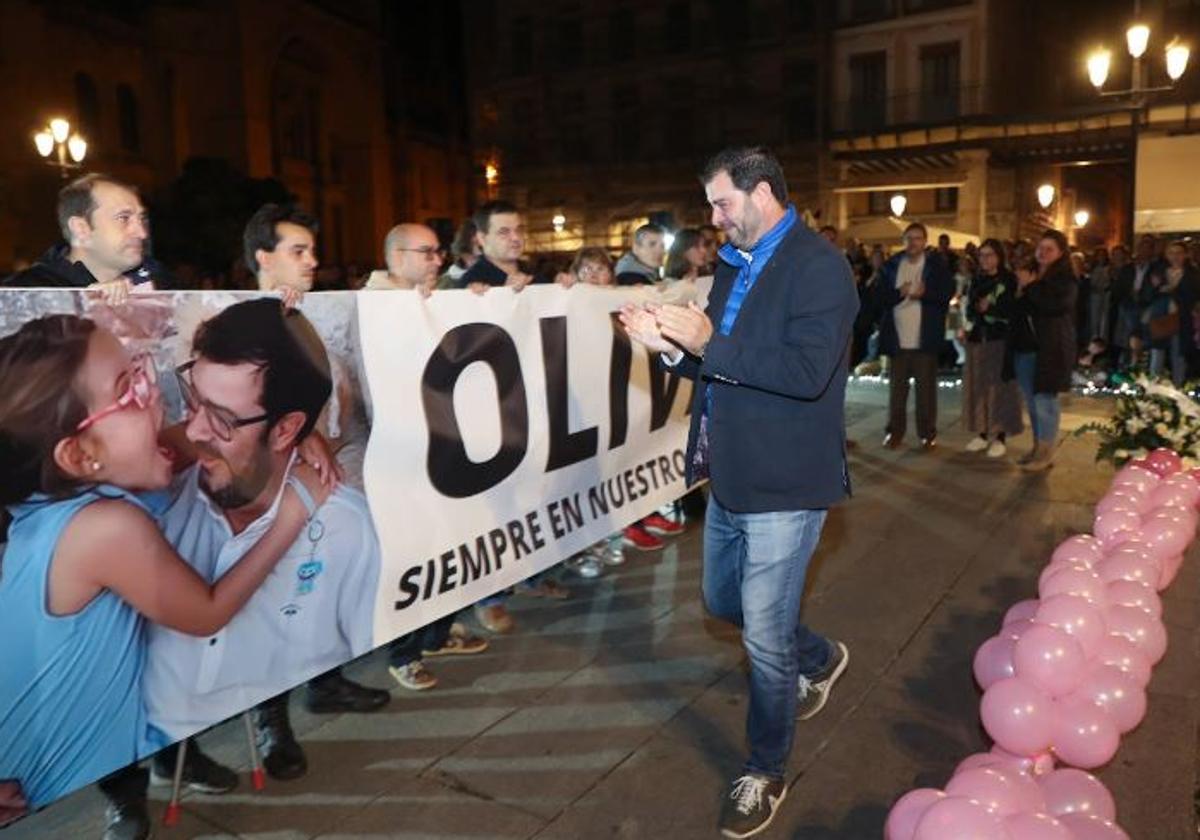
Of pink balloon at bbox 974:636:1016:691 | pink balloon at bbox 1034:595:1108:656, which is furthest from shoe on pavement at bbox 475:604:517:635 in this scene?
pink balloon at bbox 1034:595:1108:656

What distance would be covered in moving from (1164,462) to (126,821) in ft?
18.3

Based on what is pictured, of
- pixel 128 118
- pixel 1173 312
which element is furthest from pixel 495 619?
pixel 128 118

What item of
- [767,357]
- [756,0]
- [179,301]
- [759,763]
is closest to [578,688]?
[759,763]

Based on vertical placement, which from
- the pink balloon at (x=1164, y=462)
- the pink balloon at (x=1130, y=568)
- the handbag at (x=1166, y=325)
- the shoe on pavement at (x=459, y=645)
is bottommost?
the shoe on pavement at (x=459, y=645)

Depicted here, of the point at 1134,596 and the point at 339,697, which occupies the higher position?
the point at 1134,596

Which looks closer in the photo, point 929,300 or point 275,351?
point 275,351

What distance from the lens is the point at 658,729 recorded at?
11.7ft

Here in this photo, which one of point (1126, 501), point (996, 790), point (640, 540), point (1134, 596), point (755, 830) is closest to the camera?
point (996, 790)

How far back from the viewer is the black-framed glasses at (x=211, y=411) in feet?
9.53

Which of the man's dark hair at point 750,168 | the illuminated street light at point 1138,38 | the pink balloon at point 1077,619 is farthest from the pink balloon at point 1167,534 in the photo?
the illuminated street light at point 1138,38

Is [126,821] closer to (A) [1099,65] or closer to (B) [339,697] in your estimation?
(B) [339,697]

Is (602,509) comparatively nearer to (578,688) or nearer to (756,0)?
(578,688)

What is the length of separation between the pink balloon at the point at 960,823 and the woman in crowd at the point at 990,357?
20.4 feet

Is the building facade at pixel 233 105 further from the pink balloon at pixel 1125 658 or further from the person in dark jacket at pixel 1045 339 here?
the pink balloon at pixel 1125 658
